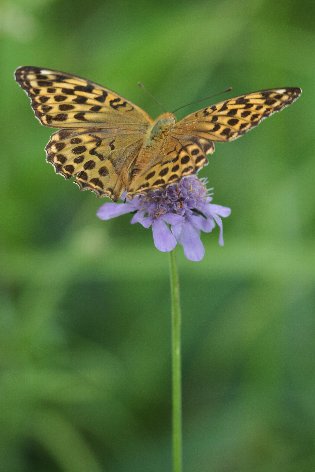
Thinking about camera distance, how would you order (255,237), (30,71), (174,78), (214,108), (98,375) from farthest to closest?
(174,78) → (255,237) → (98,375) → (30,71) → (214,108)

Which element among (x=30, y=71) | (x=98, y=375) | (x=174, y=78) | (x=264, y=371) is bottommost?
(x=98, y=375)

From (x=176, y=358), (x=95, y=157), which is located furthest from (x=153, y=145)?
(x=176, y=358)

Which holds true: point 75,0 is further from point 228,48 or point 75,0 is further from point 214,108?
point 214,108

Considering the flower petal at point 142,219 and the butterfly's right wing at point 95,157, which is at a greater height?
the butterfly's right wing at point 95,157

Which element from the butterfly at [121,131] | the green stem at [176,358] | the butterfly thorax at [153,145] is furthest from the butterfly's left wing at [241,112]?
the green stem at [176,358]

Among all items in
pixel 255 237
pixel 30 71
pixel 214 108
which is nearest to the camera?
pixel 214 108

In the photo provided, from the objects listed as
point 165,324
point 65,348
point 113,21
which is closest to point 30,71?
point 65,348

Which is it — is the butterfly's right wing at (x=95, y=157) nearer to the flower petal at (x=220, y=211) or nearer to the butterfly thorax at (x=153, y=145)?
the butterfly thorax at (x=153, y=145)
